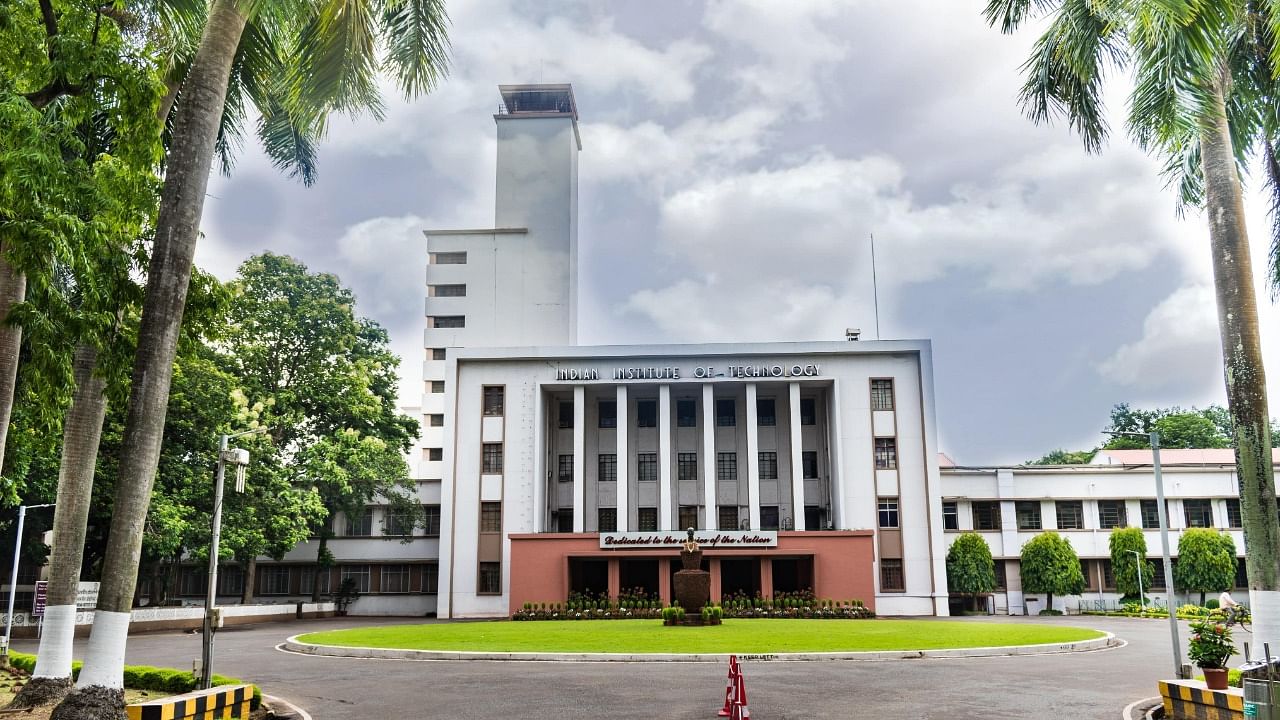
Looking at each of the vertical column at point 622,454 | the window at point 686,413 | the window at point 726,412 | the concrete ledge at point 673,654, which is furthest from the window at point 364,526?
the concrete ledge at point 673,654

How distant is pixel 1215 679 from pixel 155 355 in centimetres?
1285

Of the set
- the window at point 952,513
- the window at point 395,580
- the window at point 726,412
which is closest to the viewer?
the window at point 726,412

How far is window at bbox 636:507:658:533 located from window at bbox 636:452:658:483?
138cm

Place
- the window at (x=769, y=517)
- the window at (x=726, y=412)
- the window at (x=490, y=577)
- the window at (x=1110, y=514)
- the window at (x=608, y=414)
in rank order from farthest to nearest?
1. the window at (x=1110, y=514)
2. the window at (x=608, y=414)
3. the window at (x=726, y=412)
4. the window at (x=769, y=517)
5. the window at (x=490, y=577)

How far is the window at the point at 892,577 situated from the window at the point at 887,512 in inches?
63.6

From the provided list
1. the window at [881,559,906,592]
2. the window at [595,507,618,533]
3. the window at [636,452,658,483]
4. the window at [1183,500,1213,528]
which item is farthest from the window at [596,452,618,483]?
the window at [1183,500,1213,528]

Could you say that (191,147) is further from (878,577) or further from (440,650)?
(878,577)

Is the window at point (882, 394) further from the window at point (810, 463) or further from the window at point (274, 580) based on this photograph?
the window at point (274, 580)

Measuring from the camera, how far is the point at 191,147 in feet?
36.4

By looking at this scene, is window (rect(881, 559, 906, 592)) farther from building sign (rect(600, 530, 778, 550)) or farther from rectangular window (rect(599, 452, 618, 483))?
rectangular window (rect(599, 452, 618, 483))

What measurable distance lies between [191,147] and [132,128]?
1.71 m

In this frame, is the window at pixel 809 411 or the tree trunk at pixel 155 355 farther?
the window at pixel 809 411

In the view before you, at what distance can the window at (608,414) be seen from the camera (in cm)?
4697

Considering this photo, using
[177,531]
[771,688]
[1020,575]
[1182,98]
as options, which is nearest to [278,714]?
[771,688]
